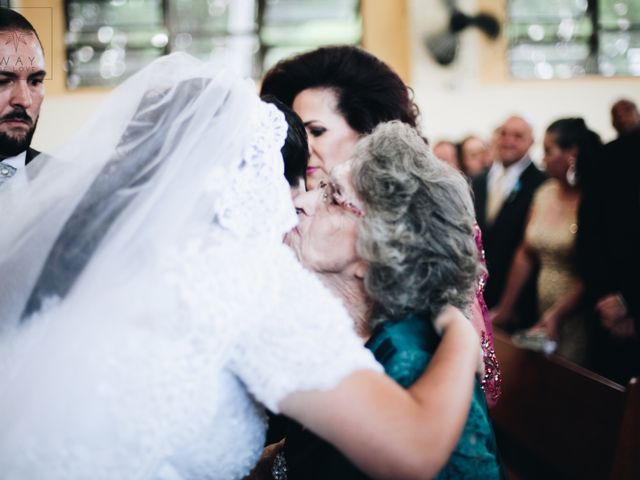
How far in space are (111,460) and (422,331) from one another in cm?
74

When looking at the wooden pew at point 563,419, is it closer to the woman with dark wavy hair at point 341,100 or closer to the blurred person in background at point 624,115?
the woman with dark wavy hair at point 341,100

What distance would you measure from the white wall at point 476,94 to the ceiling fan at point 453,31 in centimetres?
12

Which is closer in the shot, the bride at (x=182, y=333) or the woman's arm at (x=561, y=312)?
the bride at (x=182, y=333)

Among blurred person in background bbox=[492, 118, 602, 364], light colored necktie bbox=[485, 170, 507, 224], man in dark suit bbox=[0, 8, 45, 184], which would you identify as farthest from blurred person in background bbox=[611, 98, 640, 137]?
man in dark suit bbox=[0, 8, 45, 184]

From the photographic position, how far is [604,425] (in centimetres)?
271

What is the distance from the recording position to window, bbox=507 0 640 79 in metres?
9.70

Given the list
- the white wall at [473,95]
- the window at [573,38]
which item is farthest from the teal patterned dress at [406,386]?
the window at [573,38]

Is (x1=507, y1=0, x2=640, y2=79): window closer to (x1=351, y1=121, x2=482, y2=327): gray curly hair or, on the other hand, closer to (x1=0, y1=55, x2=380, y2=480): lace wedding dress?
(x1=351, y1=121, x2=482, y2=327): gray curly hair

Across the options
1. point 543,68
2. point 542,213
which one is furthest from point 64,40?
point 542,213

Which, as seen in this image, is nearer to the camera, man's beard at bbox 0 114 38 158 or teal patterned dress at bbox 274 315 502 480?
teal patterned dress at bbox 274 315 502 480

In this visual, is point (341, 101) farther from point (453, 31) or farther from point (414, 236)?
point (453, 31)

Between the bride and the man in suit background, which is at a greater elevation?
the bride

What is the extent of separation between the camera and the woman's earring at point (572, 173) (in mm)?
4355

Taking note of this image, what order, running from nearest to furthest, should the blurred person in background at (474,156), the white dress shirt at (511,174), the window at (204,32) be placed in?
the white dress shirt at (511,174)
the blurred person in background at (474,156)
the window at (204,32)
